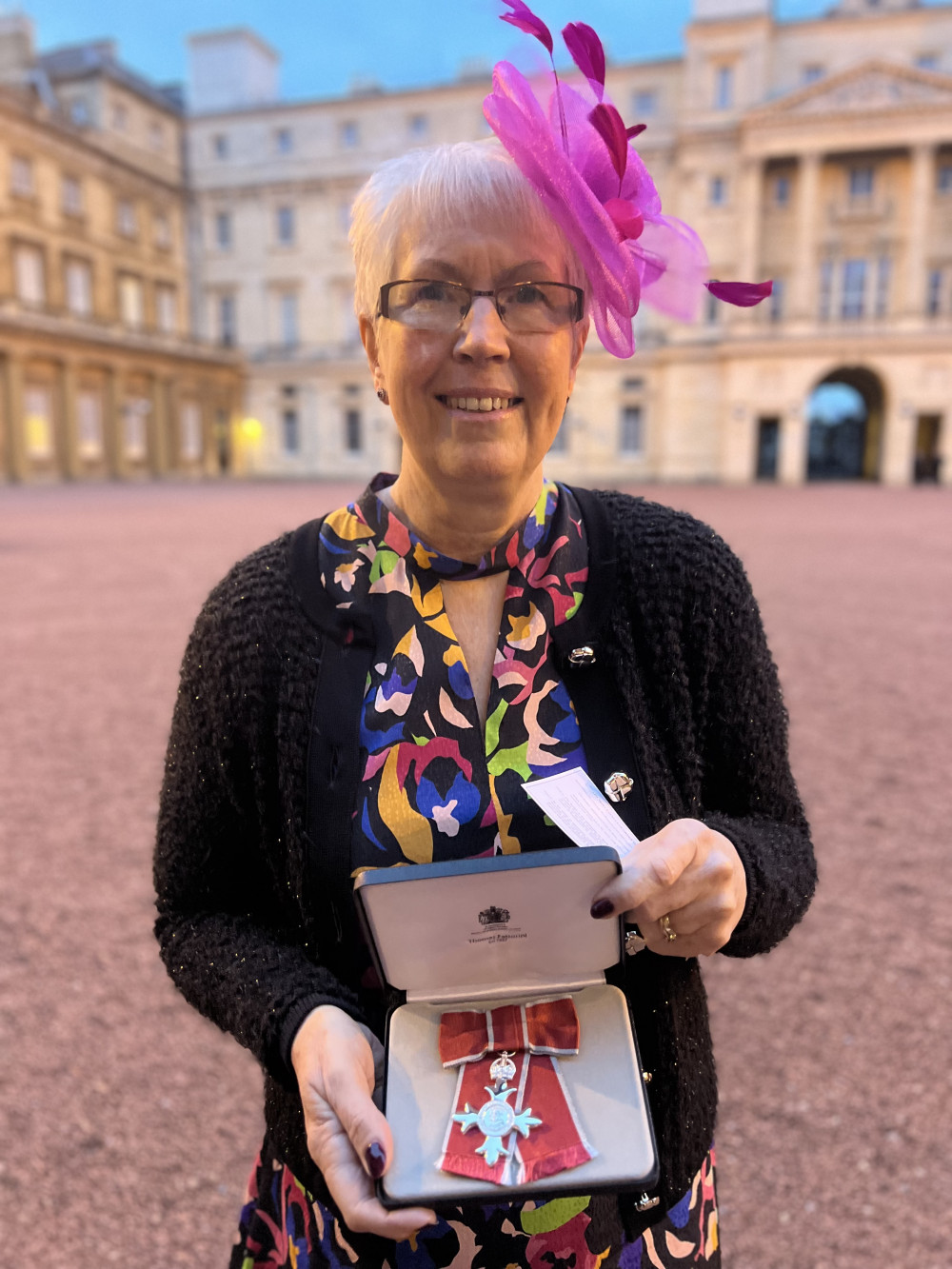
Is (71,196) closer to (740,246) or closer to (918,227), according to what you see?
(740,246)

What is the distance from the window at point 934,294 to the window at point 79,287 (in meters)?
34.5

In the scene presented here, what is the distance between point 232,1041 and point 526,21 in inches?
117

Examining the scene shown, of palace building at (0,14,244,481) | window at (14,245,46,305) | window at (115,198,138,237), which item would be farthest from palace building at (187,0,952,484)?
window at (14,245,46,305)

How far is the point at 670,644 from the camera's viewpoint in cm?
147

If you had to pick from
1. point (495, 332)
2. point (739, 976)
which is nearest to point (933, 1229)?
point (739, 976)

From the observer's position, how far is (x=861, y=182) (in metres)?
40.1

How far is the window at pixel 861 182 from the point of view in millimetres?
39969

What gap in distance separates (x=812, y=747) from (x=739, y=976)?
244 cm

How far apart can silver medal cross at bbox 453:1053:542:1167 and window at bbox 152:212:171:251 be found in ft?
169

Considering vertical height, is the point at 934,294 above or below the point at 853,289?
below

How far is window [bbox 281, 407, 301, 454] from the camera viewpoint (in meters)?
49.0

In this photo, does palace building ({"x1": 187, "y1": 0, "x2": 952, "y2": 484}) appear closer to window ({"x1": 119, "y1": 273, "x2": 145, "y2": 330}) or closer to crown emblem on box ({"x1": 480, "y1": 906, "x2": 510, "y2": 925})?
window ({"x1": 119, "y1": 273, "x2": 145, "y2": 330})

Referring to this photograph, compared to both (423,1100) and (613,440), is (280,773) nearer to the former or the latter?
(423,1100)

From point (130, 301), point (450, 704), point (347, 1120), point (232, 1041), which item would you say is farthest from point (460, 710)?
point (130, 301)
